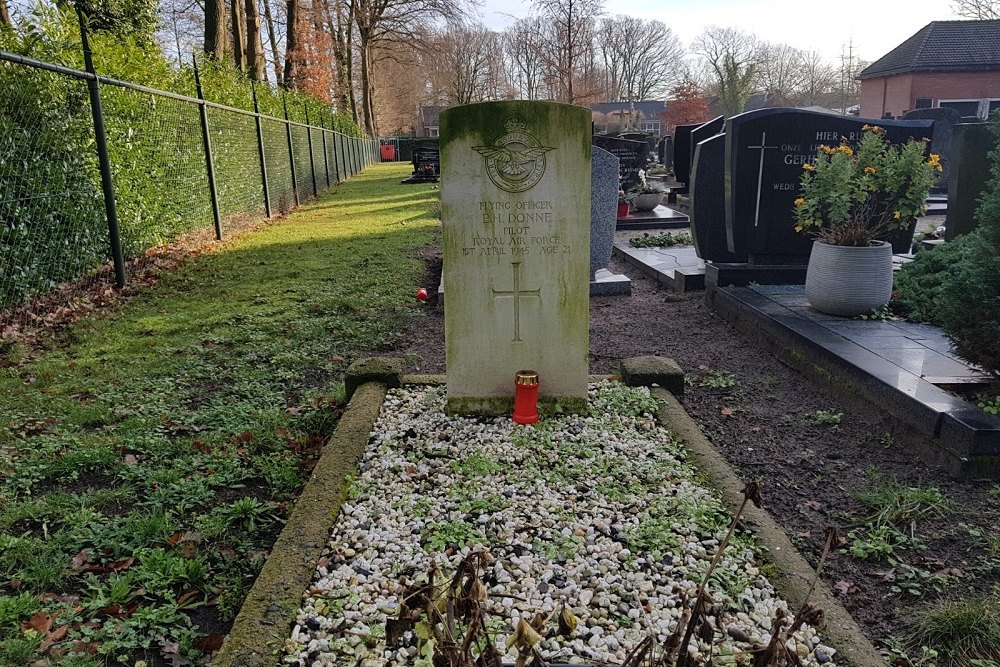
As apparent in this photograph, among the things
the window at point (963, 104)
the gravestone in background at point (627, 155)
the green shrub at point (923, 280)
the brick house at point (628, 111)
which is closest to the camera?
the green shrub at point (923, 280)

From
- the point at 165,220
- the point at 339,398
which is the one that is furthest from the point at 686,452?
the point at 165,220

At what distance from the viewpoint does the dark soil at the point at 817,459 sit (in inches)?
112

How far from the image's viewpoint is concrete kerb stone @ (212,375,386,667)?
2166 mm

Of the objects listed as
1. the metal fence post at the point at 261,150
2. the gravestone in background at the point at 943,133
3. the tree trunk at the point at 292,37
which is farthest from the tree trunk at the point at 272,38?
the gravestone in background at the point at 943,133

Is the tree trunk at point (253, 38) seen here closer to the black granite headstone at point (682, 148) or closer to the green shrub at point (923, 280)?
the black granite headstone at point (682, 148)

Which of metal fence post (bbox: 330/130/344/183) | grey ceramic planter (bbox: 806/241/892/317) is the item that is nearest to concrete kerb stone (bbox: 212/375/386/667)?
grey ceramic planter (bbox: 806/241/892/317)

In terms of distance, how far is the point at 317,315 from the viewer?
7.07 metres

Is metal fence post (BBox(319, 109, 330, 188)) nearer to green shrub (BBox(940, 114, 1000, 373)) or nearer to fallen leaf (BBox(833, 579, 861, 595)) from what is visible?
green shrub (BBox(940, 114, 1000, 373))

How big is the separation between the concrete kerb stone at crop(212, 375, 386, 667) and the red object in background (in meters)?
0.88

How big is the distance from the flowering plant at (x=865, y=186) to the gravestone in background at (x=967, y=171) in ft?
2.43

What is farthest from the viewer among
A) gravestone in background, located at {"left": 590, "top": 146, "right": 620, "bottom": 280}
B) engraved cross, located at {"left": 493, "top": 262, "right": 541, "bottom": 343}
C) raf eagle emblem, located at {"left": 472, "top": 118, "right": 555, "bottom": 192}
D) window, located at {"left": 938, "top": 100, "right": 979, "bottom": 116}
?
window, located at {"left": 938, "top": 100, "right": 979, "bottom": 116}

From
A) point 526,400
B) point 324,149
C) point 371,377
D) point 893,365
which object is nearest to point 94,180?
point 371,377

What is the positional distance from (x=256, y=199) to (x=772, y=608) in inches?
543

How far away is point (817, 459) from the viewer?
13.2 ft
